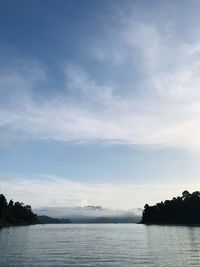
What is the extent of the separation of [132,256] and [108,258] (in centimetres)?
707

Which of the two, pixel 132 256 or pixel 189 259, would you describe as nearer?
pixel 189 259

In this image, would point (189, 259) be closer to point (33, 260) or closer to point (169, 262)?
point (169, 262)

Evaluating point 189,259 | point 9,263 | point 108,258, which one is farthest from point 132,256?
point 9,263

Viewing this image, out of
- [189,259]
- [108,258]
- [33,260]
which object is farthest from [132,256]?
[33,260]

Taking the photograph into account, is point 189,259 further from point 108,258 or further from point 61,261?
point 61,261

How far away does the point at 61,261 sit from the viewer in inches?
3474

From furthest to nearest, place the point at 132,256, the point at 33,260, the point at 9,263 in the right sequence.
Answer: the point at 132,256 < the point at 33,260 < the point at 9,263

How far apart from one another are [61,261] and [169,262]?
21966mm

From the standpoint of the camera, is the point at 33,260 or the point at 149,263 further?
the point at 33,260

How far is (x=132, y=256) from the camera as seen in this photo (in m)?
97.6

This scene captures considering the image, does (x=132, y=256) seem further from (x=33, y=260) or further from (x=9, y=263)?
(x=9, y=263)

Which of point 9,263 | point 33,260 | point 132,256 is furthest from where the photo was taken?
point 132,256

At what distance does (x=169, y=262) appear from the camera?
278 ft

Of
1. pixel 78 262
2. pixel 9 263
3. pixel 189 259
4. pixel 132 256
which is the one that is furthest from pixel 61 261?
pixel 189 259
